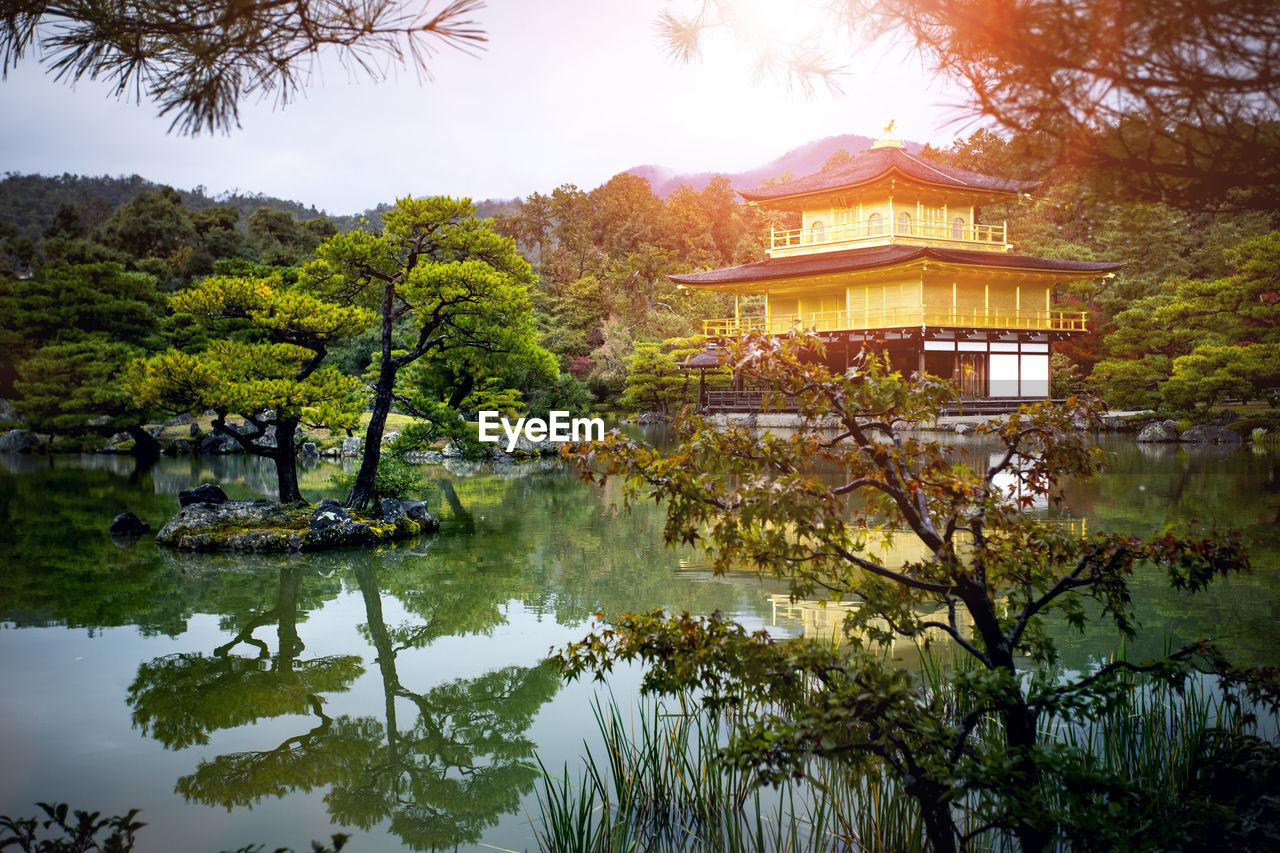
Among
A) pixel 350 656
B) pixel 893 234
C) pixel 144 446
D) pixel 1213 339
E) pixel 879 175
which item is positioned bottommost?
pixel 350 656

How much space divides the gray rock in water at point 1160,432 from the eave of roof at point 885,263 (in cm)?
432

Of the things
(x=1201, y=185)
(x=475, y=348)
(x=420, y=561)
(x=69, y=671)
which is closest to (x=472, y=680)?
(x=69, y=671)

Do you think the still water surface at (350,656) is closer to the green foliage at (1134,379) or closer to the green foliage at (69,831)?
the green foliage at (69,831)

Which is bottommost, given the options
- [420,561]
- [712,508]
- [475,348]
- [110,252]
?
[420,561]

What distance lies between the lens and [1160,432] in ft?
64.1

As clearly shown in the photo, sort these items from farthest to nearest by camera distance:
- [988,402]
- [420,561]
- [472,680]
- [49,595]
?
[988,402] → [420,561] → [49,595] → [472,680]

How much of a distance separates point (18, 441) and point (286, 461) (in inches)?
624

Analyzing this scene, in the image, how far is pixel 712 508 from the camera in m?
2.90

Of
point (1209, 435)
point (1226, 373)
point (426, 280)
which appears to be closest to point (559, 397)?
point (426, 280)

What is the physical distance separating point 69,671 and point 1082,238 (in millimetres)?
32888

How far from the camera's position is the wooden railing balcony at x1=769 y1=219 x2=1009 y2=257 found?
24234mm

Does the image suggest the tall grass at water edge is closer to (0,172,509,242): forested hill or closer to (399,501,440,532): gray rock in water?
(399,501,440,532): gray rock in water

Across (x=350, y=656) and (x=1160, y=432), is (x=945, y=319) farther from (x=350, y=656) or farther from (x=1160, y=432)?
(x=350, y=656)

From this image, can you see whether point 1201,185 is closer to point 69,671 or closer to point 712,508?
point 712,508
